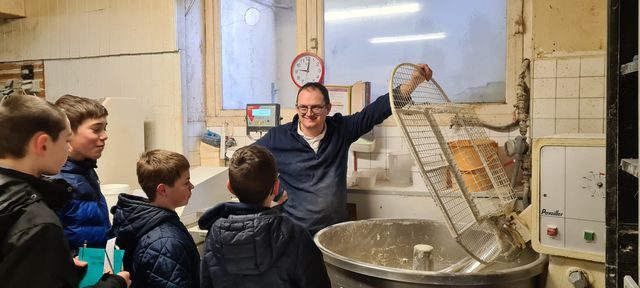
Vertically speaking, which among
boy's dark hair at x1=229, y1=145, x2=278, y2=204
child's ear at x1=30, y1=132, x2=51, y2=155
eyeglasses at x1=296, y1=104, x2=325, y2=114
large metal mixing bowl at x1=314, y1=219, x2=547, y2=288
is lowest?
large metal mixing bowl at x1=314, y1=219, x2=547, y2=288

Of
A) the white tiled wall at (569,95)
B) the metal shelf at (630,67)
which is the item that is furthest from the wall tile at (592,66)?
the metal shelf at (630,67)

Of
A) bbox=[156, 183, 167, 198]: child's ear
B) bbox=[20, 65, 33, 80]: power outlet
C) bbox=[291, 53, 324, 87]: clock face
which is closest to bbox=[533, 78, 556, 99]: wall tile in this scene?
bbox=[291, 53, 324, 87]: clock face

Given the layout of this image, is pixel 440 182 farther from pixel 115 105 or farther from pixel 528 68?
pixel 115 105

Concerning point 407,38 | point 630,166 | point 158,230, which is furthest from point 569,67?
point 158,230

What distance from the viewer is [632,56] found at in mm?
1198

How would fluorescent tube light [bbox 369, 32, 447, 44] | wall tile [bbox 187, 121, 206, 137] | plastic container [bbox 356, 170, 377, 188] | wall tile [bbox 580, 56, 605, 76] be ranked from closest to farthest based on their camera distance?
1. wall tile [bbox 580, 56, 605, 76]
2. plastic container [bbox 356, 170, 377, 188]
3. fluorescent tube light [bbox 369, 32, 447, 44]
4. wall tile [bbox 187, 121, 206, 137]

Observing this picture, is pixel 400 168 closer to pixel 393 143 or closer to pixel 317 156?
pixel 393 143

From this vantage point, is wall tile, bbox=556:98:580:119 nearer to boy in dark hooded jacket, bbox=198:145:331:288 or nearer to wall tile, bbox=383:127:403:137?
wall tile, bbox=383:127:403:137

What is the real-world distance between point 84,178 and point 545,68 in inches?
69.5

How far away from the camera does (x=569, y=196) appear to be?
5.18 feet

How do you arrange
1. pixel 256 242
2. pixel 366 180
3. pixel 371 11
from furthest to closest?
pixel 371 11 → pixel 366 180 → pixel 256 242

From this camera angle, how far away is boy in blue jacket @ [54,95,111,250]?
1.60 metres

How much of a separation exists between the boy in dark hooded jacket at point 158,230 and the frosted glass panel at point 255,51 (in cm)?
171

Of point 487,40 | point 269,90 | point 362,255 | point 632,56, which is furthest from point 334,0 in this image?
point 632,56
